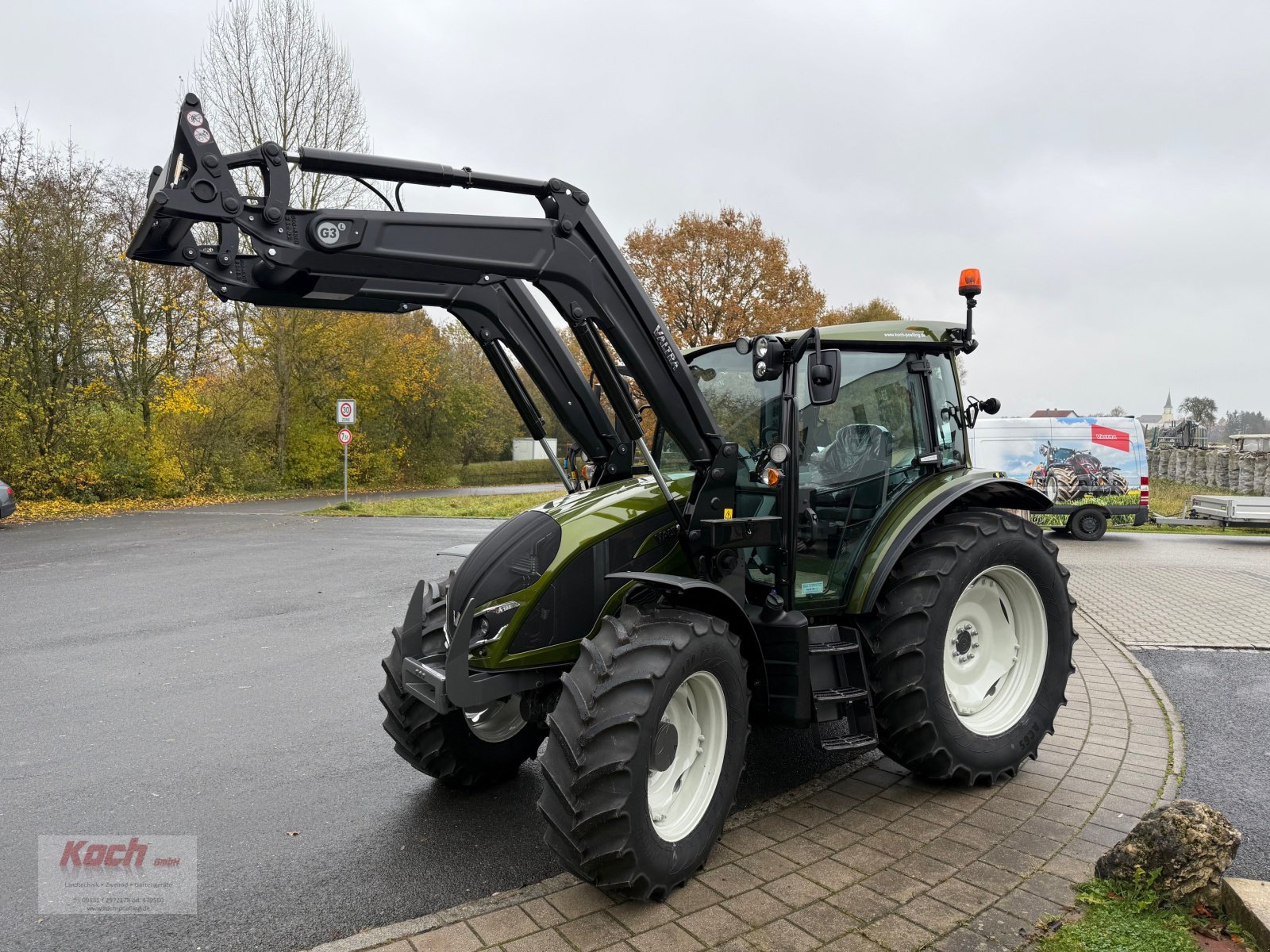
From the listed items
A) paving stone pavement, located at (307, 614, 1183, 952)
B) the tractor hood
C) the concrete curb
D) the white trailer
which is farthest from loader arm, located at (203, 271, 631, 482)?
the white trailer

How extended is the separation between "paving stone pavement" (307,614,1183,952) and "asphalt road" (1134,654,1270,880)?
19 centimetres

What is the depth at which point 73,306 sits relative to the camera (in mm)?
19047

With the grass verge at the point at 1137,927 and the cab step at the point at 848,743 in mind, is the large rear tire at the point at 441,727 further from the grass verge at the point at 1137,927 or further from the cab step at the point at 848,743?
the grass verge at the point at 1137,927

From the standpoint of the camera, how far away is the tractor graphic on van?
15430 millimetres

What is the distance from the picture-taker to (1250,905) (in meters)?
2.70

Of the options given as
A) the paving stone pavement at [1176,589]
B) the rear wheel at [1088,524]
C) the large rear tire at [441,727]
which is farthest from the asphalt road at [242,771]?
the rear wheel at [1088,524]

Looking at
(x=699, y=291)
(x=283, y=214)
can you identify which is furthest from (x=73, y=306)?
(x=283, y=214)

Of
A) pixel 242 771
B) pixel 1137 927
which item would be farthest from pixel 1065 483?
pixel 242 771

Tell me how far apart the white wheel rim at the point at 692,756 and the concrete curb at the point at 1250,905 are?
6.00ft

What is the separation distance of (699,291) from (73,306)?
663 inches

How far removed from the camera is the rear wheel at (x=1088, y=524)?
15641mm

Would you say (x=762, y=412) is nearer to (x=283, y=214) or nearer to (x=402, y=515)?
(x=283, y=214)

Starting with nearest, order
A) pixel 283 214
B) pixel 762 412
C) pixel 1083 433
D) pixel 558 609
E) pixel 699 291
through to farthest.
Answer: pixel 283 214 < pixel 558 609 < pixel 762 412 < pixel 1083 433 < pixel 699 291

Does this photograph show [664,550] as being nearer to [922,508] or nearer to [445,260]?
[922,508]
